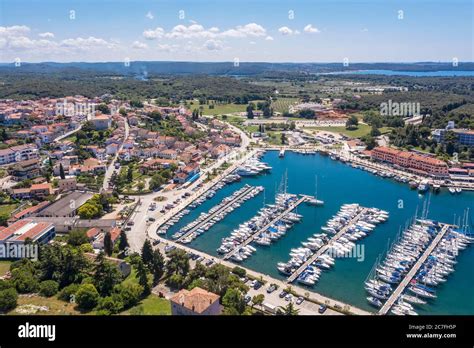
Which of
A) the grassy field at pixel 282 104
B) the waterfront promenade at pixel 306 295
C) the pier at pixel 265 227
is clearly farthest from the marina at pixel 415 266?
the grassy field at pixel 282 104

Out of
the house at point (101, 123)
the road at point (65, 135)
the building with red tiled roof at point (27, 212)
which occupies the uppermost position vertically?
the house at point (101, 123)

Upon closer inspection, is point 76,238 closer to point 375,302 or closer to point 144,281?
point 144,281

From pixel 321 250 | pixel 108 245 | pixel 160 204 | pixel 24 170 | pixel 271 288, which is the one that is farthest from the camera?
pixel 24 170

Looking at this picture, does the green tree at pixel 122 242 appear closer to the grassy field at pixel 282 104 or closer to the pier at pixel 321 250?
the pier at pixel 321 250

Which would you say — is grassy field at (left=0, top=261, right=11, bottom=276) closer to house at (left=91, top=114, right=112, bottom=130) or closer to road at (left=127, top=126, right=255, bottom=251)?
road at (left=127, top=126, right=255, bottom=251)

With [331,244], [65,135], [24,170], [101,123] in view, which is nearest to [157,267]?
[331,244]

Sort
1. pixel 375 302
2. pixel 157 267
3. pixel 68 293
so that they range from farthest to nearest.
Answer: pixel 157 267 < pixel 375 302 < pixel 68 293
